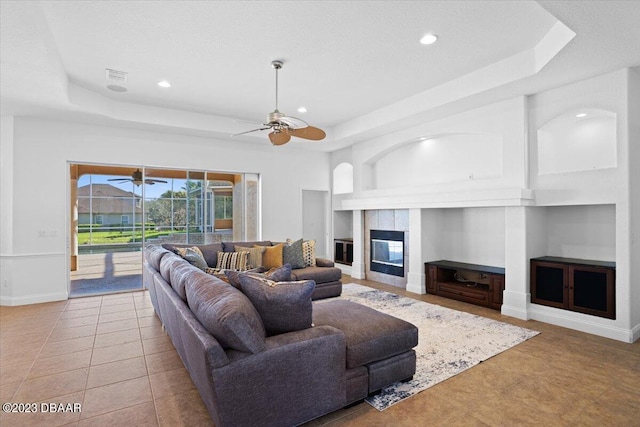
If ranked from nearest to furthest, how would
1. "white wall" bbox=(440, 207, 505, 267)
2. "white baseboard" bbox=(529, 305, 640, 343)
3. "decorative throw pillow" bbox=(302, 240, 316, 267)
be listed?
"white baseboard" bbox=(529, 305, 640, 343)
"white wall" bbox=(440, 207, 505, 267)
"decorative throw pillow" bbox=(302, 240, 316, 267)

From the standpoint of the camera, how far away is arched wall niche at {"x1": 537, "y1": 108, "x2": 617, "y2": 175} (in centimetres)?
419

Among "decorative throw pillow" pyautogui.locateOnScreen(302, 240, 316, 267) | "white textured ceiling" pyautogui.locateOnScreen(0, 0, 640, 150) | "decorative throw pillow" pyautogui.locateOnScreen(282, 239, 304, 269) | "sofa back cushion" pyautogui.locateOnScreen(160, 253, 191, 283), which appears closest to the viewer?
"white textured ceiling" pyautogui.locateOnScreen(0, 0, 640, 150)

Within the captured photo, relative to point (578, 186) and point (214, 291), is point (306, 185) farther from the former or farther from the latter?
point (214, 291)

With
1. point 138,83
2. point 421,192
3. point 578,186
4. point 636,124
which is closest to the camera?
point 636,124

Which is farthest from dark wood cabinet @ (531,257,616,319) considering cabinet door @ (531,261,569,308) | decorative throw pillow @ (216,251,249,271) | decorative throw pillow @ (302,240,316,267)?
decorative throw pillow @ (216,251,249,271)

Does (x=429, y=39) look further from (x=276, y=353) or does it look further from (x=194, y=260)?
(x=194, y=260)

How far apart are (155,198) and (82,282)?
2158 mm

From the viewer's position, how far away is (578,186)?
13.2 feet

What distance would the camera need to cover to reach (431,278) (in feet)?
18.5

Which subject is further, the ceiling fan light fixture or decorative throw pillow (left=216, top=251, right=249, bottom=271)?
decorative throw pillow (left=216, top=251, right=249, bottom=271)

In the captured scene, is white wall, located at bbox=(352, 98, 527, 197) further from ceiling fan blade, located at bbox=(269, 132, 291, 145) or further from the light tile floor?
ceiling fan blade, located at bbox=(269, 132, 291, 145)

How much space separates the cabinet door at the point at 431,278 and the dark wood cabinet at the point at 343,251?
90.8 inches

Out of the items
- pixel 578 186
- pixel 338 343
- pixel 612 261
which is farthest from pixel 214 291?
pixel 612 261

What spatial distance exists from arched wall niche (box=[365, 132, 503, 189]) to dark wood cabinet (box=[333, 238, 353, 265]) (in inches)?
59.5
